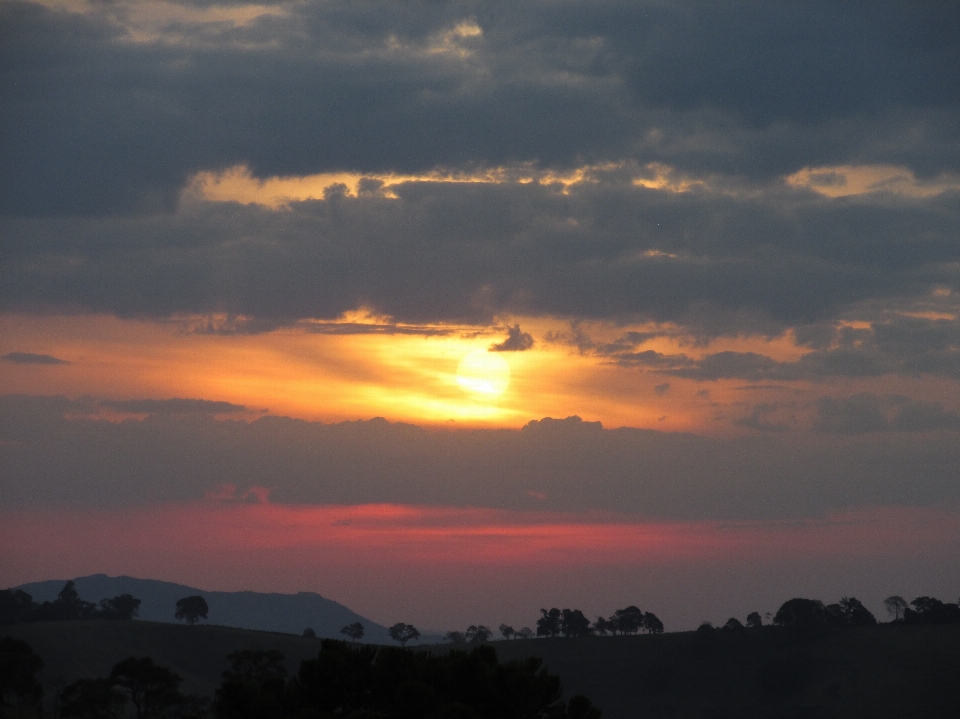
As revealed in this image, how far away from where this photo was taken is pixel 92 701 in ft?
537

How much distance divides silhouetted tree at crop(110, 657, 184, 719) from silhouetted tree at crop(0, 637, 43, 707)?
11.8 metres

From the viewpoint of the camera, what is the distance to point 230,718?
81.2 metres

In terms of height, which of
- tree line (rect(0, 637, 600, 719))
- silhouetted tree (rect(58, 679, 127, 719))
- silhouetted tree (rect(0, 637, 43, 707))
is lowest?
silhouetted tree (rect(58, 679, 127, 719))

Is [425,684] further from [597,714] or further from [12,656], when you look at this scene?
[12,656]

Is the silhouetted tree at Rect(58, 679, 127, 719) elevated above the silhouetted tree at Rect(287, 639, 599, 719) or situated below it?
below

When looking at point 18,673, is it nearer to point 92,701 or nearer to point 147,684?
point 92,701

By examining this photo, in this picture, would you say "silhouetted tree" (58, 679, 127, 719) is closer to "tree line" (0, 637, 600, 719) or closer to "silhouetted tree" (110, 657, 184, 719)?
"silhouetted tree" (110, 657, 184, 719)

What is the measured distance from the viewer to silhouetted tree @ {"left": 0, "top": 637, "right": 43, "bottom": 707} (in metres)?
163

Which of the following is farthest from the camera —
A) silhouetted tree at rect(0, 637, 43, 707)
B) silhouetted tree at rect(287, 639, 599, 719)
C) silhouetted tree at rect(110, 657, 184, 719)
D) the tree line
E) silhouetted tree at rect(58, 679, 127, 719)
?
silhouetted tree at rect(110, 657, 184, 719)

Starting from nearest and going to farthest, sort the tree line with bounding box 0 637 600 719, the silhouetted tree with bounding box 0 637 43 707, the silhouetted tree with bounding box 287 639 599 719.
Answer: the tree line with bounding box 0 637 600 719, the silhouetted tree with bounding box 287 639 599 719, the silhouetted tree with bounding box 0 637 43 707

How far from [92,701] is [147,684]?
43.7 feet

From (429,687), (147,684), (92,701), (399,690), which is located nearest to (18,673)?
(92,701)

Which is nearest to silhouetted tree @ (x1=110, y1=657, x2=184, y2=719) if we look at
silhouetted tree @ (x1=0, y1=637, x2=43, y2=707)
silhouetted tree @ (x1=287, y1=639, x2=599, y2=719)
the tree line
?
silhouetted tree @ (x1=0, y1=637, x2=43, y2=707)

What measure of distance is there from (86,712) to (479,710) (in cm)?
10100
